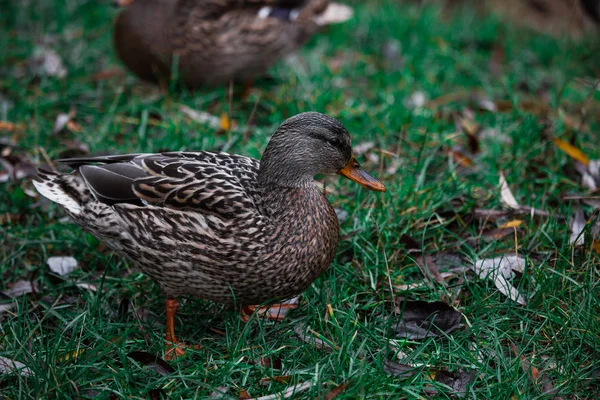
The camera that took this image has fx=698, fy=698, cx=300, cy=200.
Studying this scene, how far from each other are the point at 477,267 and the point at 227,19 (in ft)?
9.60

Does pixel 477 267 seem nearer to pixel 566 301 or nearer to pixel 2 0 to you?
pixel 566 301

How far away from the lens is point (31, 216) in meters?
4.12

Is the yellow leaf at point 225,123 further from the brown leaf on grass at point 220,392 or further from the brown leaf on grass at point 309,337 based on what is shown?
the brown leaf on grass at point 220,392

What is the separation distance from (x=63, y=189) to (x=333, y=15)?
318 cm

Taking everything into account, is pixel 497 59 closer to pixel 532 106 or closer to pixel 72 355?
pixel 532 106

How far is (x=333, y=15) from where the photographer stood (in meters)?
5.92

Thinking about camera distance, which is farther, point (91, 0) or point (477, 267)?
point (91, 0)

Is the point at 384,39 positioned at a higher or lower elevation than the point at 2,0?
lower

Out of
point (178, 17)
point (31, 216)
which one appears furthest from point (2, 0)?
point (31, 216)

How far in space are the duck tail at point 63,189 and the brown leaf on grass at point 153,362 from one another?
2.64 ft

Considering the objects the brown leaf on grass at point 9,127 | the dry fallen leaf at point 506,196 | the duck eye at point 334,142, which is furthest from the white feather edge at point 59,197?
the dry fallen leaf at point 506,196

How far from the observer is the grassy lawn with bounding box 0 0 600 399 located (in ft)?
9.65

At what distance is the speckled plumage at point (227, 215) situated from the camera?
3.11m

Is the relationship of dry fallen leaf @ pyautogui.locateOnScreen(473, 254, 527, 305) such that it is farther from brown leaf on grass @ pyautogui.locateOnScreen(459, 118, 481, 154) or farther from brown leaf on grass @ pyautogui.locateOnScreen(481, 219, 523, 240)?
brown leaf on grass @ pyautogui.locateOnScreen(459, 118, 481, 154)
